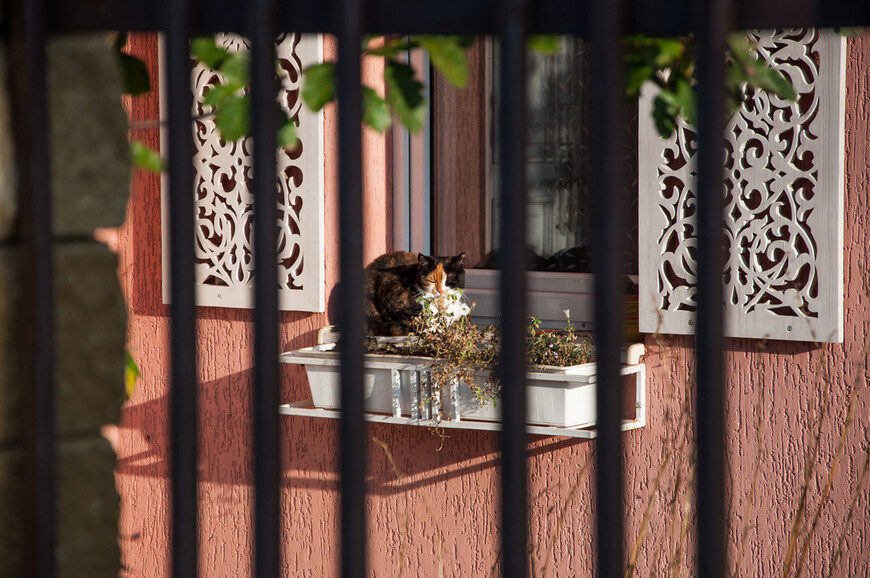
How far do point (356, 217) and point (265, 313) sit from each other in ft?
0.35

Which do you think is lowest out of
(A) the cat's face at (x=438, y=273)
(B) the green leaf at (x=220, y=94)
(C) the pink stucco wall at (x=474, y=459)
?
(C) the pink stucco wall at (x=474, y=459)

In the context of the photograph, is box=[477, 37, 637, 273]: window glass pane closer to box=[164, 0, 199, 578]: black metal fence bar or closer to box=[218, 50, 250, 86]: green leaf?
box=[218, 50, 250, 86]: green leaf

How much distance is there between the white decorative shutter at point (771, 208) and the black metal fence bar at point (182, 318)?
5.62ft

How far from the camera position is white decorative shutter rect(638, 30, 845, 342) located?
94.0 inches

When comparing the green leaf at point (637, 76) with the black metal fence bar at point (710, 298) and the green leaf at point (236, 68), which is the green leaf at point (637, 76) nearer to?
the black metal fence bar at point (710, 298)

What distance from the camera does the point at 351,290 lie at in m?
0.70

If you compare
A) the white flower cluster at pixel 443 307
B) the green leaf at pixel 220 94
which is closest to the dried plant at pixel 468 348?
the white flower cluster at pixel 443 307

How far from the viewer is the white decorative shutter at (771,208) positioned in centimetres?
239

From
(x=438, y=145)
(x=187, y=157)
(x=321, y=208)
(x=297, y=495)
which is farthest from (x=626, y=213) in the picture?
(x=187, y=157)

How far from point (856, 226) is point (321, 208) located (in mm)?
1522

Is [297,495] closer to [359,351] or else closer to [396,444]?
[396,444]

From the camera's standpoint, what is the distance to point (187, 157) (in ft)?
2.45

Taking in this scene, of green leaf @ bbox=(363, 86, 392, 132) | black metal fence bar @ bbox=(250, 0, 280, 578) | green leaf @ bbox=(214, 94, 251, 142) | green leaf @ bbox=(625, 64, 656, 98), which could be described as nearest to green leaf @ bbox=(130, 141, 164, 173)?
green leaf @ bbox=(214, 94, 251, 142)

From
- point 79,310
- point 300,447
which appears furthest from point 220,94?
point 300,447
